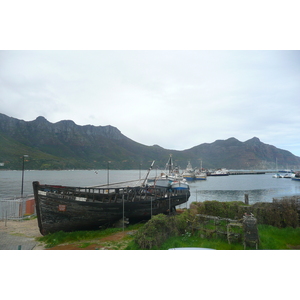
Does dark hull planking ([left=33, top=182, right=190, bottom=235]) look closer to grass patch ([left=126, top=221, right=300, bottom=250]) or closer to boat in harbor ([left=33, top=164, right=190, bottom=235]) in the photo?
boat in harbor ([left=33, top=164, right=190, bottom=235])

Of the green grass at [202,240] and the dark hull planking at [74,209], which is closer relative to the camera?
the green grass at [202,240]

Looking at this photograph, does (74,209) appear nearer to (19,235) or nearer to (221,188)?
(19,235)

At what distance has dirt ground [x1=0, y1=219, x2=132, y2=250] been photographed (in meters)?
10.7

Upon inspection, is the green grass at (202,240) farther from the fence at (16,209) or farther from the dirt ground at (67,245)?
the fence at (16,209)

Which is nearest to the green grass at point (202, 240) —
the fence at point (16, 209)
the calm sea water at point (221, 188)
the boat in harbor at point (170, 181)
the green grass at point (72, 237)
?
the green grass at point (72, 237)

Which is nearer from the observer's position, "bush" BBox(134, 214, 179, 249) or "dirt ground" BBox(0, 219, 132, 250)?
"bush" BBox(134, 214, 179, 249)

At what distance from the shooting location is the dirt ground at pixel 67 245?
10.7m

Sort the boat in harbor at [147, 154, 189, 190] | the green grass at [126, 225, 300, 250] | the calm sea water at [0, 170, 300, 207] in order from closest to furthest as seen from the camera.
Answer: the green grass at [126, 225, 300, 250] < the calm sea water at [0, 170, 300, 207] < the boat in harbor at [147, 154, 189, 190]

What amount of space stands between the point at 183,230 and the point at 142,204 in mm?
6628

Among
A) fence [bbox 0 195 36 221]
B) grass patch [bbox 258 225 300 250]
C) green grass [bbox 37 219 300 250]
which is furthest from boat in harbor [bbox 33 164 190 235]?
grass patch [bbox 258 225 300 250]

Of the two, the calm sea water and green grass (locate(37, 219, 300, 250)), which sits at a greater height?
green grass (locate(37, 219, 300, 250))

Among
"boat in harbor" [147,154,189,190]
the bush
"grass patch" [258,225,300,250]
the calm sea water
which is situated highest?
→ the bush

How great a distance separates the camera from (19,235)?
43.3 feet

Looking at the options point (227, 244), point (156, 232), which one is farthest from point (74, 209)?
point (227, 244)
